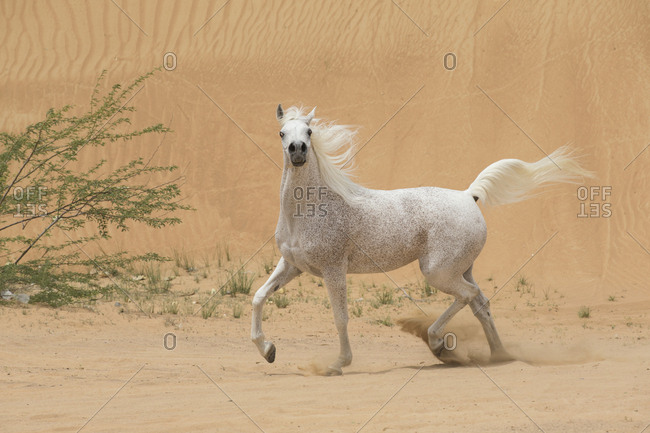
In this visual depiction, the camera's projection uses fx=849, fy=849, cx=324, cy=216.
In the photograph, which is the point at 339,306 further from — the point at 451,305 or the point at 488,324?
the point at 488,324

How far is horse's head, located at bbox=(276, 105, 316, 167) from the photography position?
7.70m

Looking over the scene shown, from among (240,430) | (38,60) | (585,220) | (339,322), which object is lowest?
(240,430)

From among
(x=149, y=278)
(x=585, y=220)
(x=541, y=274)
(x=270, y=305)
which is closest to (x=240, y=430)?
(x=270, y=305)

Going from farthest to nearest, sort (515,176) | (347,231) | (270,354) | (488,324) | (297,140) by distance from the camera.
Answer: (515,176)
(488,324)
(270,354)
(347,231)
(297,140)

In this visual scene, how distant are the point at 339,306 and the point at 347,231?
74 centimetres

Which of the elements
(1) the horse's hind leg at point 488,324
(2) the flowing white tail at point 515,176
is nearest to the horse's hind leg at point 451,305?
(1) the horse's hind leg at point 488,324

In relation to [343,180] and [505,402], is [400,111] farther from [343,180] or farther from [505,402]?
[505,402]

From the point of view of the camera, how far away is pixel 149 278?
1500cm

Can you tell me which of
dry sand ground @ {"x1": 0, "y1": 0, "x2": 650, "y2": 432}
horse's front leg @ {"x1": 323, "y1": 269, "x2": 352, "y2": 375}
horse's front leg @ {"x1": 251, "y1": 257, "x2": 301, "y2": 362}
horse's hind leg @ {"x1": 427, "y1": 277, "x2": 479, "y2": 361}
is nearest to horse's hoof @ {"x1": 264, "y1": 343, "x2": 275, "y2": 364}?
horse's front leg @ {"x1": 251, "y1": 257, "x2": 301, "y2": 362}

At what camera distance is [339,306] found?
27.3 ft

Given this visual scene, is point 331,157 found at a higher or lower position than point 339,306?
higher

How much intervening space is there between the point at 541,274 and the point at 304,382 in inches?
373

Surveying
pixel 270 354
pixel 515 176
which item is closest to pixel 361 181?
pixel 515 176

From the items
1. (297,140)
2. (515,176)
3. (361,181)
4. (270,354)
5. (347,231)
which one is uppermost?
(361,181)
